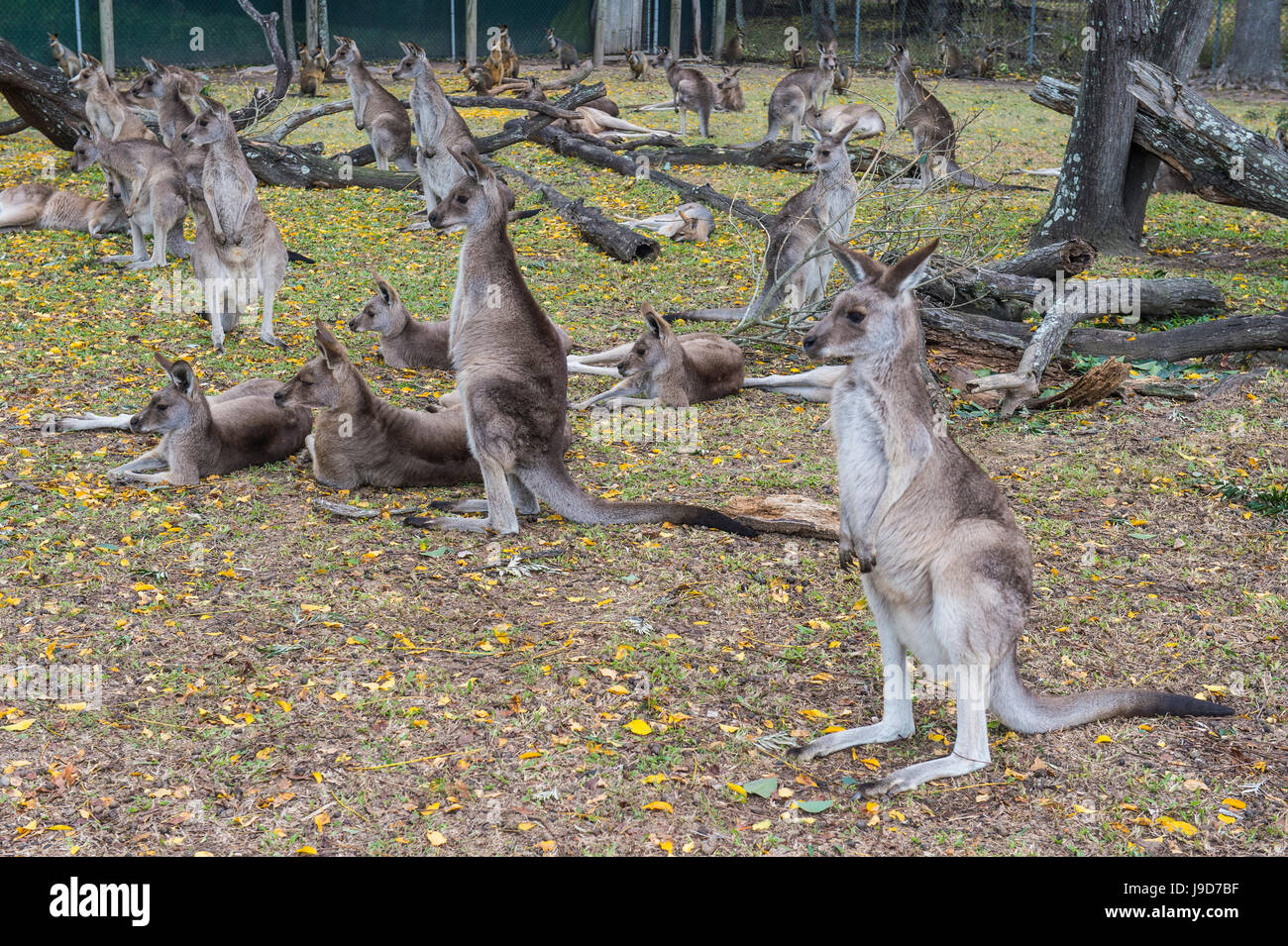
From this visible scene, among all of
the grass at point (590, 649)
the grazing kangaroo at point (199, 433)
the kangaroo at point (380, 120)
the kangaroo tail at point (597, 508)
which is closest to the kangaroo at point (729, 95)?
the kangaroo at point (380, 120)

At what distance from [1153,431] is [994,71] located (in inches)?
883

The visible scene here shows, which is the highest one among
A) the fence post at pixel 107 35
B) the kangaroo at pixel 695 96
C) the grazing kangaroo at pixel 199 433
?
the fence post at pixel 107 35

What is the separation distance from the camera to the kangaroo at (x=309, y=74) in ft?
66.4

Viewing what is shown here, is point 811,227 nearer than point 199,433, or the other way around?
point 199,433

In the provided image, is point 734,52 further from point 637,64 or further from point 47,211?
point 47,211

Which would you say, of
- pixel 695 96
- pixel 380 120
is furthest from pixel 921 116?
pixel 380 120

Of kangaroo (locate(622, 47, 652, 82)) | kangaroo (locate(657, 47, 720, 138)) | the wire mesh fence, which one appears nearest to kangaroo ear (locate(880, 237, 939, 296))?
kangaroo (locate(657, 47, 720, 138))

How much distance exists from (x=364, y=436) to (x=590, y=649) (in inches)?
90.6

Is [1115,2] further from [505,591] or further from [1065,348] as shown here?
[505,591]

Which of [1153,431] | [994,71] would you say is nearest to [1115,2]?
[1153,431]

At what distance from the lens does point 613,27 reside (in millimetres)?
27797

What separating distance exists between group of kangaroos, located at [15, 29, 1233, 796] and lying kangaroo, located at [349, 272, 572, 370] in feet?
0.05

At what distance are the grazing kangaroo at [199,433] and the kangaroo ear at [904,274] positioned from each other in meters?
3.84

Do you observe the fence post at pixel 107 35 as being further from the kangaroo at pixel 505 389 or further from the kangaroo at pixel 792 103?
the kangaroo at pixel 505 389
